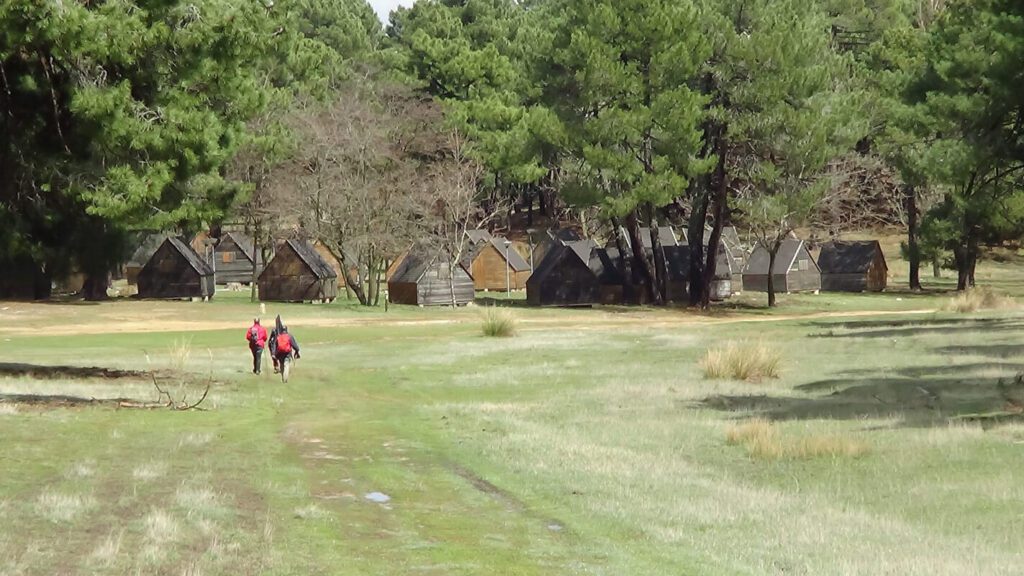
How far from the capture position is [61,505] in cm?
1259

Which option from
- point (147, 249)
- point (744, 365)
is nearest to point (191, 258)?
point (147, 249)

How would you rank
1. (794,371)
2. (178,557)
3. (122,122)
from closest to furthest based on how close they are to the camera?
(178,557), (122,122), (794,371)

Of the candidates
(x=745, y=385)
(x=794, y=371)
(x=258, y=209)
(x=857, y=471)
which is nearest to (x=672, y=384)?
(x=745, y=385)

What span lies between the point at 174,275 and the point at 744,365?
56.3 metres

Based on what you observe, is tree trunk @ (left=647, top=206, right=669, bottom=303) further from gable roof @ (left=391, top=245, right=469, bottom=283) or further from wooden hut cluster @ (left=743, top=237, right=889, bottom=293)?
wooden hut cluster @ (left=743, top=237, right=889, bottom=293)

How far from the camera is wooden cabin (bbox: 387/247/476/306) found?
75188 mm

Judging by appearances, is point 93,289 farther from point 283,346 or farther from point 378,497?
point 378,497

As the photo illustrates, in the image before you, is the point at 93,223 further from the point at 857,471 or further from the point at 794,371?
Result: the point at 857,471

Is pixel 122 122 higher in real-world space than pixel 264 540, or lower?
higher

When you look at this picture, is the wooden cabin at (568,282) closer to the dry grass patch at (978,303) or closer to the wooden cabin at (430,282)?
the wooden cabin at (430,282)

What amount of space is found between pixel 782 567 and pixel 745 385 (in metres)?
17.6

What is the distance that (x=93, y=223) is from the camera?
30016 mm

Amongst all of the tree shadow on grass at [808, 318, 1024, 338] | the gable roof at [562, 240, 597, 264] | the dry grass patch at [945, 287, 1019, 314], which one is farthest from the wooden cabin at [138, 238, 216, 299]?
the dry grass patch at [945, 287, 1019, 314]

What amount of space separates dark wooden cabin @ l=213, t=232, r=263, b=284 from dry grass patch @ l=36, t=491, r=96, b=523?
9178cm
